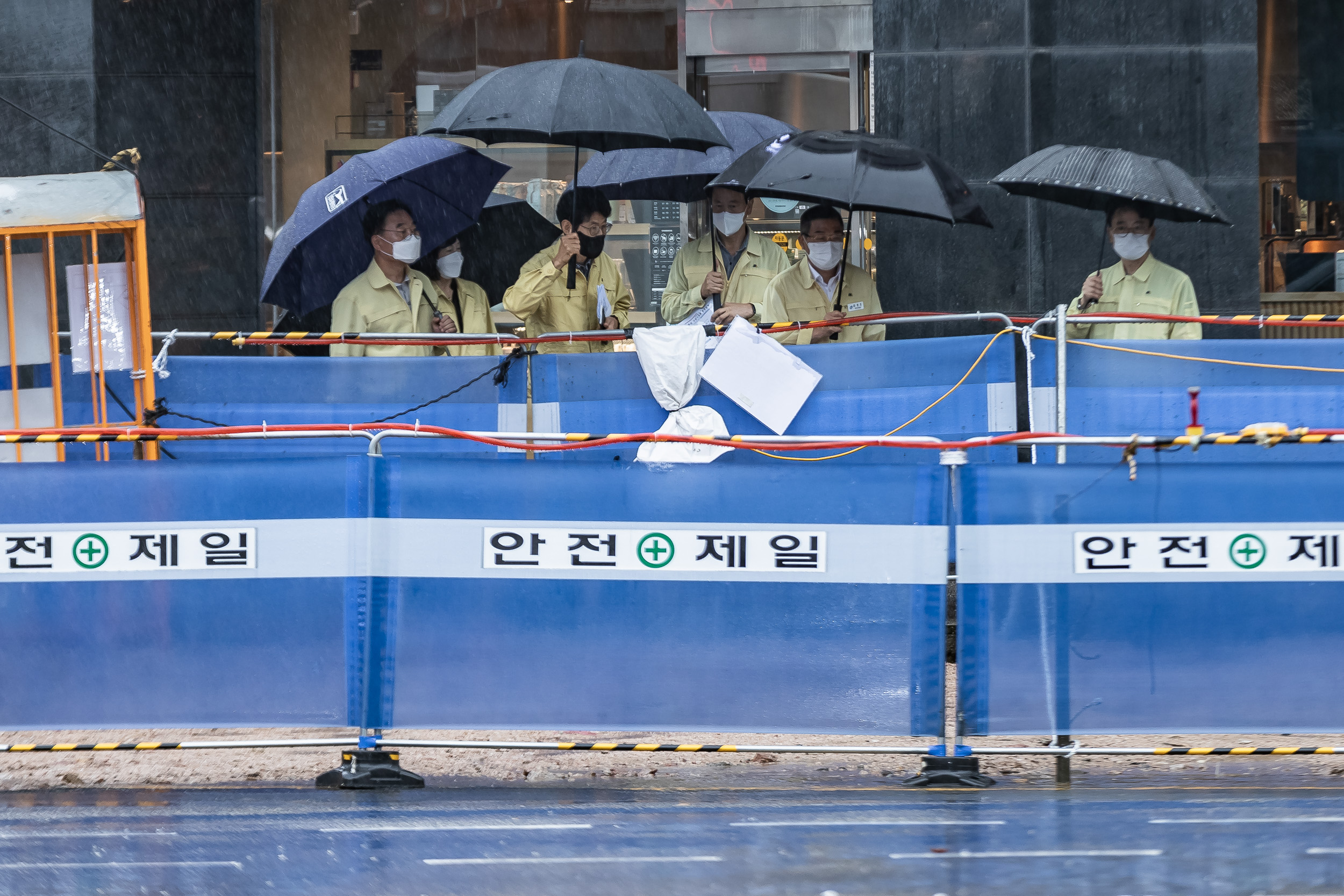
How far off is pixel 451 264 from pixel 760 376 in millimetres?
2447

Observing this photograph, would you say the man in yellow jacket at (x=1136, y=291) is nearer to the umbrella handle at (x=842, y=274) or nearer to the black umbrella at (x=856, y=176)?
the black umbrella at (x=856, y=176)

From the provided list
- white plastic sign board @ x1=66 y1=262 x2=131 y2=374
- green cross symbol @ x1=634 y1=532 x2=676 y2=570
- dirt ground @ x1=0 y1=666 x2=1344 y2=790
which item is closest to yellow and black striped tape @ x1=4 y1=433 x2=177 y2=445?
dirt ground @ x1=0 y1=666 x2=1344 y2=790

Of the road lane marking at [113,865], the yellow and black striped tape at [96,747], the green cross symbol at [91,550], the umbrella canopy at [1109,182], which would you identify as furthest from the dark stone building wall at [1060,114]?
the road lane marking at [113,865]

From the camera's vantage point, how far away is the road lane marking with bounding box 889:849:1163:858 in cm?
515

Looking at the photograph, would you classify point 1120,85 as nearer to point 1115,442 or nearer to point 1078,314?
point 1078,314

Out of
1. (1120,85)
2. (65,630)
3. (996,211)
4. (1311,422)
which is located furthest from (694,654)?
(1120,85)

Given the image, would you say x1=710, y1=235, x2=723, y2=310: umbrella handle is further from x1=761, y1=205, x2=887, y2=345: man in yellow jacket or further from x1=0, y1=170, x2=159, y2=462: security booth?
x1=0, y1=170, x2=159, y2=462: security booth

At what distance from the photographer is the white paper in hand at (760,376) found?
900 cm

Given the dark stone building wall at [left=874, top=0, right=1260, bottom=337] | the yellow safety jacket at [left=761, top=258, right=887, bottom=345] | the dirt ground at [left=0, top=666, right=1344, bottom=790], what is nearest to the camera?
the dirt ground at [left=0, top=666, right=1344, bottom=790]

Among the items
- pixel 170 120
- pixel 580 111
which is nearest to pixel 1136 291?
pixel 580 111

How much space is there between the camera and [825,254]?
9586 millimetres

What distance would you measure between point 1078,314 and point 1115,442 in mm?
2992

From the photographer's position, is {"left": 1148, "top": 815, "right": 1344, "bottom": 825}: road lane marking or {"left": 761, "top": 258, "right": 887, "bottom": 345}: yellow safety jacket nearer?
{"left": 1148, "top": 815, "right": 1344, "bottom": 825}: road lane marking

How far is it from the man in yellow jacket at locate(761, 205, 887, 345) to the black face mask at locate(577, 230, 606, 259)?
117 centimetres
